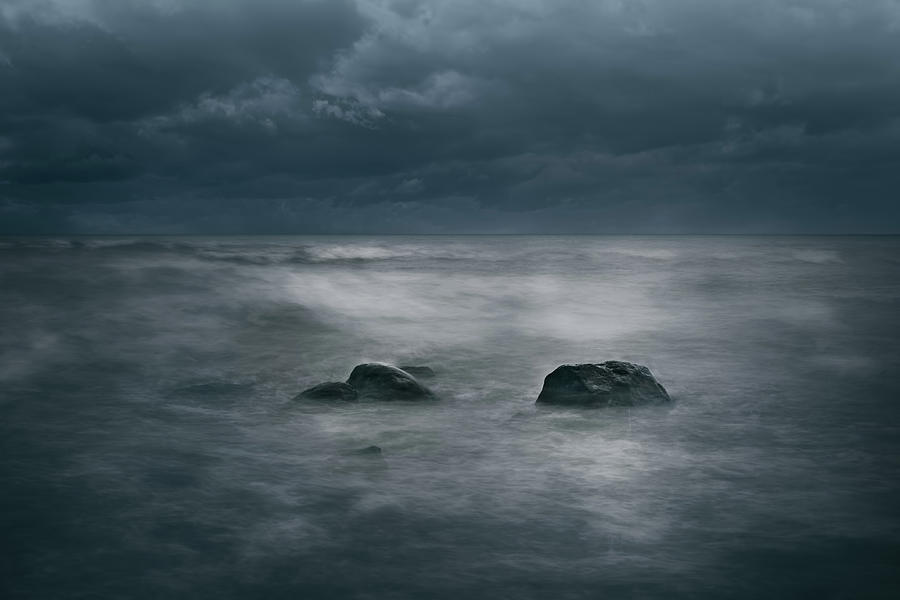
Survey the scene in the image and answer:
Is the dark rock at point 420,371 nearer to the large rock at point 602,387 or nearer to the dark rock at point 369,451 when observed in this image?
the large rock at point 602,387

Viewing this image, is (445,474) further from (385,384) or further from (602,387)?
(602,387)

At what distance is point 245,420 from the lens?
12320 mm

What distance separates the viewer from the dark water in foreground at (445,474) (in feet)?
21.5

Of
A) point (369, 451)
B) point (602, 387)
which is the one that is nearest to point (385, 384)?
point (369, 451)

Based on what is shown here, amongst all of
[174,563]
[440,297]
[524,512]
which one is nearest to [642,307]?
[440,297]

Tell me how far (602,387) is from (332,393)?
14.6 ft

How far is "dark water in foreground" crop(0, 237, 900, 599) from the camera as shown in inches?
258

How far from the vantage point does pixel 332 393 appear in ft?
43.1

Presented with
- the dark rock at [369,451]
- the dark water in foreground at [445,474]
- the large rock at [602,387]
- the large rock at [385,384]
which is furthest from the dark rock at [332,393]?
the large rock at [602,387]

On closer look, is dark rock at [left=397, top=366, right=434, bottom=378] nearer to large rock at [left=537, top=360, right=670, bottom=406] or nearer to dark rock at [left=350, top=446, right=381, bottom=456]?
large rock at [left=537, top=360, right=670, bottom=406]

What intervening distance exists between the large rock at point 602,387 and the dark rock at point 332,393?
3.17 m

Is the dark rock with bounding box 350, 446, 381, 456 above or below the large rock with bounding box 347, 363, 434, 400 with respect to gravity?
below

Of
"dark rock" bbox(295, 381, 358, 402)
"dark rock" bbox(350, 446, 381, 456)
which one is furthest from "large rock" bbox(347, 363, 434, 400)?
"dark rock" bbox(350, 446, 381, 456)

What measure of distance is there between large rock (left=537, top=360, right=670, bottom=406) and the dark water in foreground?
1.51ft
